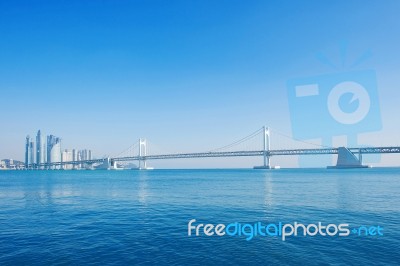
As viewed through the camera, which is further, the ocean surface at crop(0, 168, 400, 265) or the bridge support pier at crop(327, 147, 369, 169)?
the bridge support pier at crop(327, 147, 369, 169)

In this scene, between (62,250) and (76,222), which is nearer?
(62,250)

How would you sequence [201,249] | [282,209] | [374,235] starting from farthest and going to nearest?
[282,209] → [374,235] → [201,249]

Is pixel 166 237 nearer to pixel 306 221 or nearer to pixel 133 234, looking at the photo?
pixel 133 234

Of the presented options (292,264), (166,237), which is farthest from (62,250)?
(292,264)

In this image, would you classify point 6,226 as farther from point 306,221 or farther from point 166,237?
point 306,221

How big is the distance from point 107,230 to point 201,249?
602 cm

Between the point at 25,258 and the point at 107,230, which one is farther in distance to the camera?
the point at 107,230

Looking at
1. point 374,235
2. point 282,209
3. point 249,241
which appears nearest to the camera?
point 249,241

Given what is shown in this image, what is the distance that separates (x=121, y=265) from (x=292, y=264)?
5.86 meters

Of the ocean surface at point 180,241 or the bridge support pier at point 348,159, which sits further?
the bridge support pier at point 348,159

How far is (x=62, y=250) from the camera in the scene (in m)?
11.1

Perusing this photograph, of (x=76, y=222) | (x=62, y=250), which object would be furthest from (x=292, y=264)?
(x=76, y=222)

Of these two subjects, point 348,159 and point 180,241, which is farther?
point 348,159

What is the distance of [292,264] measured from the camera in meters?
9.35
